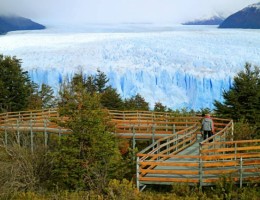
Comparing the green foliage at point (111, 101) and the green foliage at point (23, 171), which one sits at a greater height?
the green foliage at point (23, 171)

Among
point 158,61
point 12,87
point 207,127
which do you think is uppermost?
point 207,127

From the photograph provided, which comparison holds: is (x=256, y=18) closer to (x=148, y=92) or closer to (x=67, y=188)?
(x=148, y=92)

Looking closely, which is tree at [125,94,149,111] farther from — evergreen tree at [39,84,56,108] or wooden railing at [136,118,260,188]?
wooden railing at [136,118,260,188]

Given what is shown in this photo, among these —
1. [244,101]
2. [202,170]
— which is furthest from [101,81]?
[202,170]

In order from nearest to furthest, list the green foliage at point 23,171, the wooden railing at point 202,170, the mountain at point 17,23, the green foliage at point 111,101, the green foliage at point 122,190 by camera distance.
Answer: the green foliage at point 122,190, the wooden railing at point 202,170, the green foliage at point 23,171, the green foliage at point 111,101, the mountain at point 17,23

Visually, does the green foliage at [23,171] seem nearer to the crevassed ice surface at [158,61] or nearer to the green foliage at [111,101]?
the green foliage at [111,101]

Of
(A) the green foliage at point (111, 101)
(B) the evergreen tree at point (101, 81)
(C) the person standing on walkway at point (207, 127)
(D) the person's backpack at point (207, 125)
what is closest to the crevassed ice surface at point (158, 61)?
(B) the evergreen tree at point (101, 81)

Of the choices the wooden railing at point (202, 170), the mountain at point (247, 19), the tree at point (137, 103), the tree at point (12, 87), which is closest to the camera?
the wooden railing at point (202, 170)

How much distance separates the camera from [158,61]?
41.6m

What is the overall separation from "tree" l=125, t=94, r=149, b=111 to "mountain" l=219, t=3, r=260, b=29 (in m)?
29.1

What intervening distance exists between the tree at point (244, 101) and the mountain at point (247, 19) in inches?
1537

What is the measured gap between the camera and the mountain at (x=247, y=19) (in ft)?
200

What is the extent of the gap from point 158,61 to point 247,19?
25.7m

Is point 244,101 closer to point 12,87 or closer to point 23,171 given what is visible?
point 23,171
